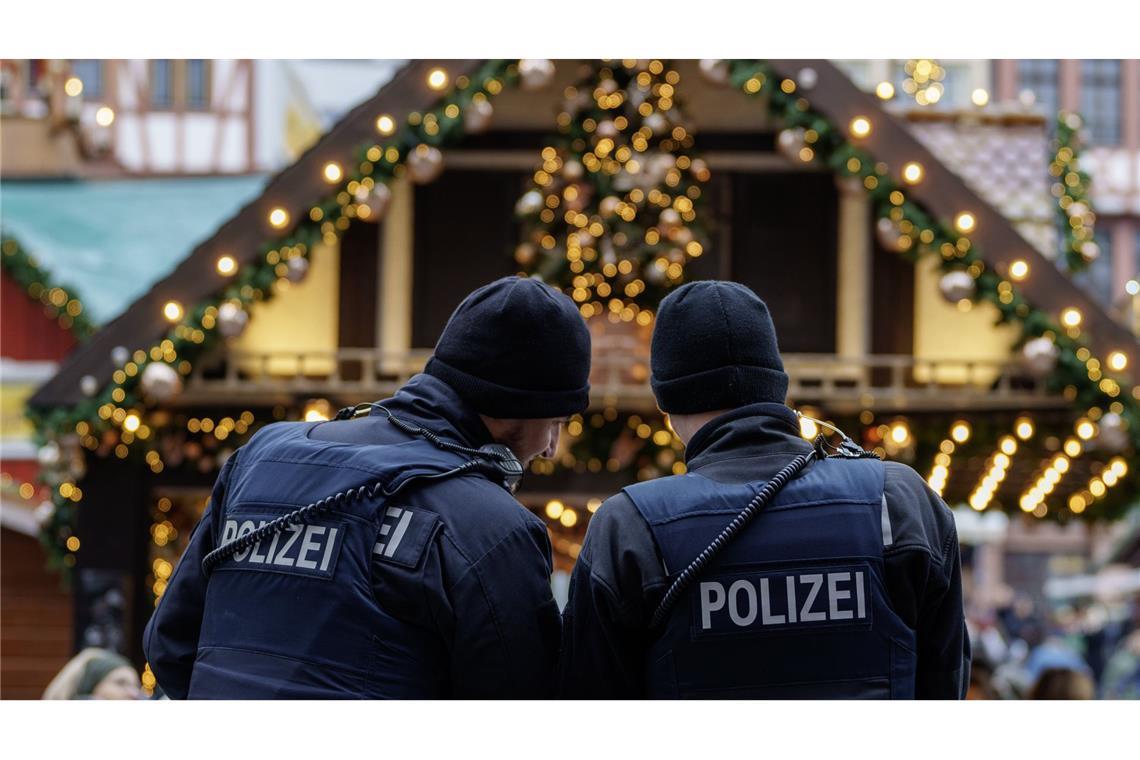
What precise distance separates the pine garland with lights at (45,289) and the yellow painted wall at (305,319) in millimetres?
4771

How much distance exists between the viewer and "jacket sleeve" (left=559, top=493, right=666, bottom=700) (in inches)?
108

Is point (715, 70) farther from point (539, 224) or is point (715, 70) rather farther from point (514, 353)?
point (514, 353)

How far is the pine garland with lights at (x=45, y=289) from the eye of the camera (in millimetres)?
13570

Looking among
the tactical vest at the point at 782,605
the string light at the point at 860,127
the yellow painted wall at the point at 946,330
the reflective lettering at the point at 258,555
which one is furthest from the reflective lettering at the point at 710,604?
the yellow painted wall at the point at 946,330

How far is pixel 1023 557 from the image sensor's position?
34.8 m

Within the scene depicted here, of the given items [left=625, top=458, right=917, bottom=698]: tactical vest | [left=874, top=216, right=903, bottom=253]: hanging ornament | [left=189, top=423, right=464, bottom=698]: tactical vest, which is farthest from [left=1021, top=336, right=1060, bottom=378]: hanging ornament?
[left=189, top=423, right=464, bottom=698]: tactical vest

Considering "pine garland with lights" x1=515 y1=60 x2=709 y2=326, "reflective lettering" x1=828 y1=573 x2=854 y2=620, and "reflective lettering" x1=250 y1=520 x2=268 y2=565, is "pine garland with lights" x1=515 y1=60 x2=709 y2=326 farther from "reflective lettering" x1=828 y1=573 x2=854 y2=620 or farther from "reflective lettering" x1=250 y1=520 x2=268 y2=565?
"reflective lettering" x1=828 y1=573 x2=854 y2=620

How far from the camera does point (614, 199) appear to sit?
8680 mm

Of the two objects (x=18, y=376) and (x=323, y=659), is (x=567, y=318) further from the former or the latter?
(x=18, y=376)

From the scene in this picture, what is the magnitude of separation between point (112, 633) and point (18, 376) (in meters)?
6.22

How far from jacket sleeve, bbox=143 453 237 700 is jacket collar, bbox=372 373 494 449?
377 mm

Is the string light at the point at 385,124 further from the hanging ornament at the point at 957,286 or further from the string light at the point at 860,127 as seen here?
the hanging ornament at the point at 957,286

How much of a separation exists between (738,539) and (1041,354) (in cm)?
586
